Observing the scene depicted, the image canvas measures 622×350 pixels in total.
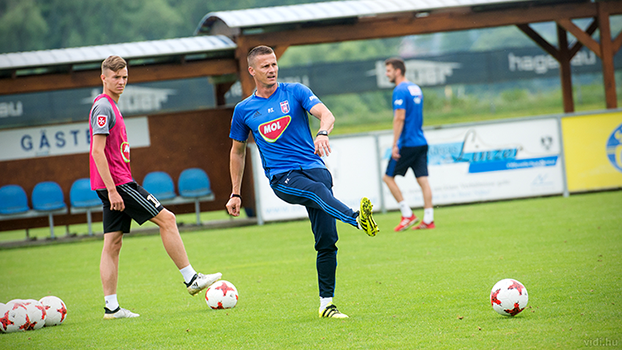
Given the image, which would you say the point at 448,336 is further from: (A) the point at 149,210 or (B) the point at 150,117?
(B) the point at 150,117

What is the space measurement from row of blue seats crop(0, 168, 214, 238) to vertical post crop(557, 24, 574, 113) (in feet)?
27.8

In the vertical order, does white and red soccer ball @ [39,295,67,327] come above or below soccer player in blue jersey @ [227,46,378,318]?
below

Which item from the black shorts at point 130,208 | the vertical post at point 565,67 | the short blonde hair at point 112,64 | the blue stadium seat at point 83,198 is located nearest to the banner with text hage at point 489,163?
the vertical post at point 565,67

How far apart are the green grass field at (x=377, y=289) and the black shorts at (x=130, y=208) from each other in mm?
795

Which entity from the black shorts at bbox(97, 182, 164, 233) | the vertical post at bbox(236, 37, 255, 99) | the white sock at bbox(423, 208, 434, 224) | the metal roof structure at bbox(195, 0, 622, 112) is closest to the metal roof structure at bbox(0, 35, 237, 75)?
the vertical post at bbox(236, 37, 255, 99)

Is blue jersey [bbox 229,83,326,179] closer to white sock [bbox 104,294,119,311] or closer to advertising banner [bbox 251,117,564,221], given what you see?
white sock [bbox 104,294,119,311]

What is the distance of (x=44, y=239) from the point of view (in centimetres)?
1384

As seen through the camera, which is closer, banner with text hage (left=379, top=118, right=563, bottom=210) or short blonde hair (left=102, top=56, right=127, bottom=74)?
short blonde hair (left=102, top=56, right=127, bottom=74)

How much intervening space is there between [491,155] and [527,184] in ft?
3.09

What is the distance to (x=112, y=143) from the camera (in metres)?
5.82

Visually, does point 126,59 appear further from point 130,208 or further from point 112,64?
point 130,208

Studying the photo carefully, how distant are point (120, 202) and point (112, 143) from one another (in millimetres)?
534

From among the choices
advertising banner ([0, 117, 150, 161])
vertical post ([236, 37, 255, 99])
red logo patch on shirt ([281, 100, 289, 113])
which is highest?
vertical post ([236, 37, 255, 99])

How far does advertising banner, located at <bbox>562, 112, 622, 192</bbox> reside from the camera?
1335 centimetres
